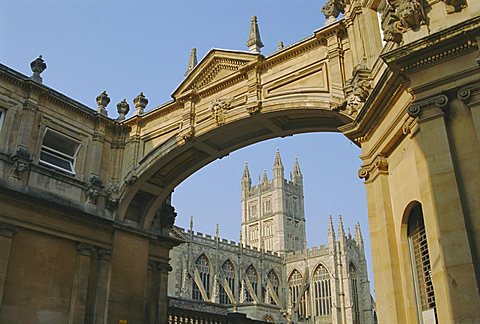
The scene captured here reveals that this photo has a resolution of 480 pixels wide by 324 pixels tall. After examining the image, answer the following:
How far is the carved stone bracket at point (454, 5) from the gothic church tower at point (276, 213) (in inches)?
3869

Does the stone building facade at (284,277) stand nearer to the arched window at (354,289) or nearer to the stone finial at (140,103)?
the arched window at (354,289)

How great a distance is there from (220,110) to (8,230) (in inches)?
315

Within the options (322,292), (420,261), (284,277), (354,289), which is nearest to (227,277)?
(284,277)

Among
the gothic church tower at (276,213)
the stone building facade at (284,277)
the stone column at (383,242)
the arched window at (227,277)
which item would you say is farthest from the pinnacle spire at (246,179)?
the stone column at (383,242)

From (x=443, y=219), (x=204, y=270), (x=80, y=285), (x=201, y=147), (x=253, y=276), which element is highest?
(x=253, y=276)

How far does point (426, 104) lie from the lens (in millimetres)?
10188

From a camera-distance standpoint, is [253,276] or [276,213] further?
[276,213]

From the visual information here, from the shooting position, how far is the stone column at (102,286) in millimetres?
18391

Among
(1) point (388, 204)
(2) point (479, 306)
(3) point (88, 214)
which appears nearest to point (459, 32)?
(1) point (388, 204)

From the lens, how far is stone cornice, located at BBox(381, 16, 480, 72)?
32.3 ft

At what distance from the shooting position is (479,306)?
27.7 feet

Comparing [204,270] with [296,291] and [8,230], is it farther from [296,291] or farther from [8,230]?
[8,230]

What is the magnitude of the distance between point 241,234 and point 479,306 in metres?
111

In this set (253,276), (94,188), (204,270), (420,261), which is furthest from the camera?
(253,276)
